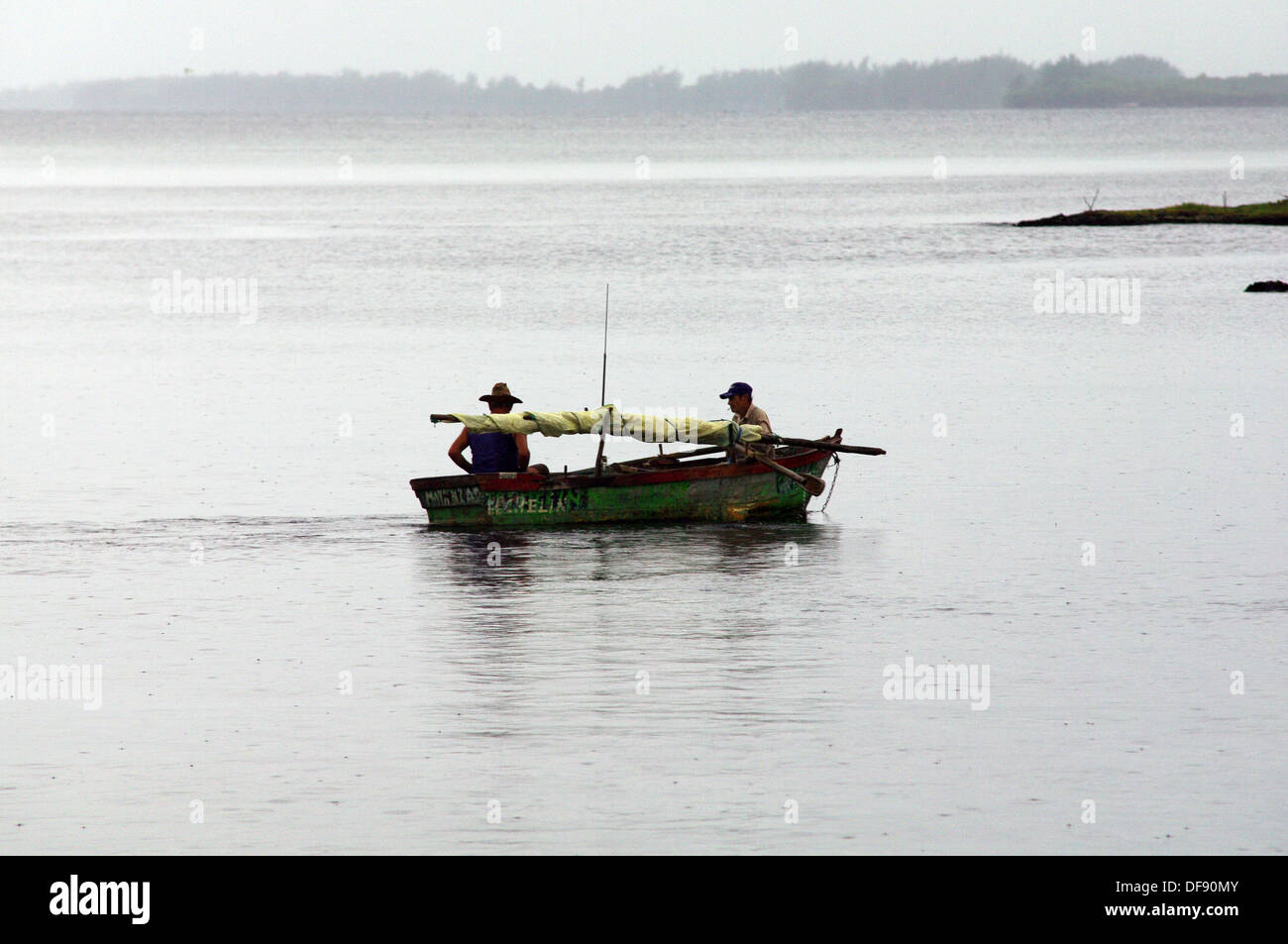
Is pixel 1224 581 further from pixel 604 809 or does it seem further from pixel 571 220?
pixel 571 220

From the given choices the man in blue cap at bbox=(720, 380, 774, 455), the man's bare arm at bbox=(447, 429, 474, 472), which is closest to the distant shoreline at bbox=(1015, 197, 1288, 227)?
the man in blue cap at bbox=(720, 380, 774, 455)

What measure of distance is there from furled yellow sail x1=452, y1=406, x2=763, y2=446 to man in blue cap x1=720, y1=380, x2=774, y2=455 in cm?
21

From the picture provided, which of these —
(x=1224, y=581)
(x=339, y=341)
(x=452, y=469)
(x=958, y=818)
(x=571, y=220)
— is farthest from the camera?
(x=571, y=220)

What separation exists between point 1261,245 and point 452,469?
56.4 metres

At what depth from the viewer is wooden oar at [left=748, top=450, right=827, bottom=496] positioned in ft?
84.3

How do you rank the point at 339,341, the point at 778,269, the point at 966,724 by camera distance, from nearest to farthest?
the point at 966,724 < the point at 339,341 < the point at 778,269

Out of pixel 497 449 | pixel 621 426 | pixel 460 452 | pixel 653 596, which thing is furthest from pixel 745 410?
pixel 653 596

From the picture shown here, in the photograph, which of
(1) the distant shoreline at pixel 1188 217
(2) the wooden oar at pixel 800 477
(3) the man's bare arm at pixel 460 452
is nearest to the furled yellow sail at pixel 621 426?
(2) the wooden oar at pixel 800 477

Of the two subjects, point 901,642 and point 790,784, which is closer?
point 790,784

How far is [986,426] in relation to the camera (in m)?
35.9

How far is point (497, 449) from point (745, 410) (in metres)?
3.42

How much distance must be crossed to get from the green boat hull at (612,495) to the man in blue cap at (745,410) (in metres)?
0.57

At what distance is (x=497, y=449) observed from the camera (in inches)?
1013
